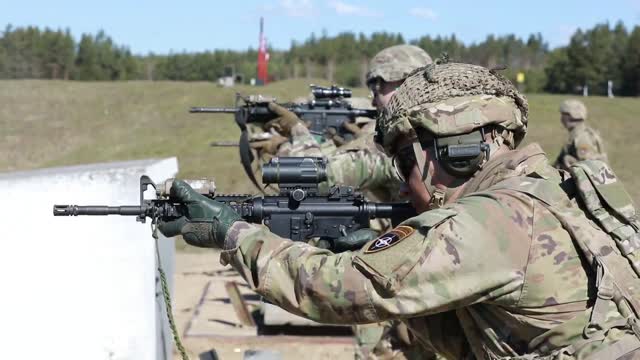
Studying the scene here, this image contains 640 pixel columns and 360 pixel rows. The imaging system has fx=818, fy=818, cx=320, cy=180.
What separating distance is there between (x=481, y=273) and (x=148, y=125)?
1286 inches

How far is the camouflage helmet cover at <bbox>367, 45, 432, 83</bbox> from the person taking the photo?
217 inches

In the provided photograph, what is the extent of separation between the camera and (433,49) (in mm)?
72062

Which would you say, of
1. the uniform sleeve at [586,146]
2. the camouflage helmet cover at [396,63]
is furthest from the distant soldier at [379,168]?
the uniform sleeve at [586,146]

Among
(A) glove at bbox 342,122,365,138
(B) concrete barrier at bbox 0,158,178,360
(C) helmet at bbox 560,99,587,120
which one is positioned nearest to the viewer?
(B) concrete barrier at bbox 0,158,178,360

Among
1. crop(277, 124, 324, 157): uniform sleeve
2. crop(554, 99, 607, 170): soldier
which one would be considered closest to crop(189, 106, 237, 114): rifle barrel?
crop(277, 124, 324, 157): uniform sleeve

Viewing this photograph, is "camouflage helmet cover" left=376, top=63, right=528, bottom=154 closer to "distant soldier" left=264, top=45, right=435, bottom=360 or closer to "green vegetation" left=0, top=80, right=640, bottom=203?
"distant soldier" left=264, top=45, right=435, bottom=360

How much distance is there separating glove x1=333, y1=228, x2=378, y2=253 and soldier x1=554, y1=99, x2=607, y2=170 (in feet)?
26.0

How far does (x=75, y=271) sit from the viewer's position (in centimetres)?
471

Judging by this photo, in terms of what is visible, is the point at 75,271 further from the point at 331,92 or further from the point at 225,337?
the point at 331,92

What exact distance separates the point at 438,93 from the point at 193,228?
89 cm

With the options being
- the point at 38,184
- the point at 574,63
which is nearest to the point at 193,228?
the point at 38,184

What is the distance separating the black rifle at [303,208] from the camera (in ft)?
10.6

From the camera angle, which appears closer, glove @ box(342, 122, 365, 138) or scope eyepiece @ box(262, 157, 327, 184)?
scope eyepiece @ box(262, 157, 327, 184)

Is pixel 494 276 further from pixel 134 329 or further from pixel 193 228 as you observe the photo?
pixel 134 329
